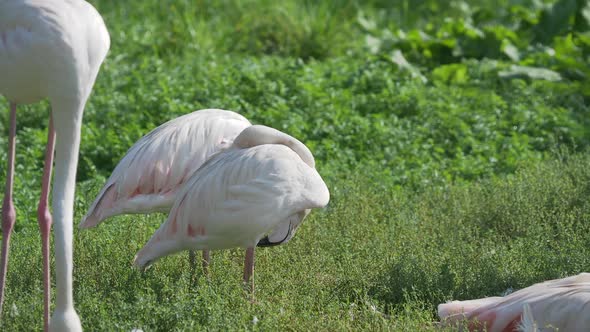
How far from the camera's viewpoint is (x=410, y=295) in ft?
15.3

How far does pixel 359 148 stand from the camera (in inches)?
278

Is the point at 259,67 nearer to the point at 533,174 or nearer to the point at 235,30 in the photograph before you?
the point at 235,30

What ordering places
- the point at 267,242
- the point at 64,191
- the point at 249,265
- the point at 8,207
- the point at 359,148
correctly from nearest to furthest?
the point at 64,191
the point at 8,207
the point at 249,265
the point at 267,242
the point at 359,148

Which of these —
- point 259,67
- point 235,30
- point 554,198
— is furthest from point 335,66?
point 554,198

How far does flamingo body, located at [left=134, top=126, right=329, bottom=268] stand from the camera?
436 centimetres

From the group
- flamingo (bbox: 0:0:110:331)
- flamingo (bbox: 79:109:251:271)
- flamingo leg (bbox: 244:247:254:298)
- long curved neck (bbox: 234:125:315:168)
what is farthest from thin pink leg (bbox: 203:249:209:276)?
flamingo (bbox: 0:0:110:331)

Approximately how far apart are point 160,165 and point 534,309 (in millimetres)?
2016

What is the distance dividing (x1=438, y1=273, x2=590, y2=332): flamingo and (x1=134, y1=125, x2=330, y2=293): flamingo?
33.7 inches

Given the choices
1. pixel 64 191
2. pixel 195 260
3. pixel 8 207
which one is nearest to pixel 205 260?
pixel 195 260

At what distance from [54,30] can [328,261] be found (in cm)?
196

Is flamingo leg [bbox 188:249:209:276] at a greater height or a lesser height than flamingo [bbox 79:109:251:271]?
lesser

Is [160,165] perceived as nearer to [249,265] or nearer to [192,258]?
[192,258]

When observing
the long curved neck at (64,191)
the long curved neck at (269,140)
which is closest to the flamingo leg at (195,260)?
the long curved neck at (269,140)

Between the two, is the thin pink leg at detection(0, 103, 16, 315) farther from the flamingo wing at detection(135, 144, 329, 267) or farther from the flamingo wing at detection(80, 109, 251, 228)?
the flamingo wing at detection(135, 144, 329, 267)
